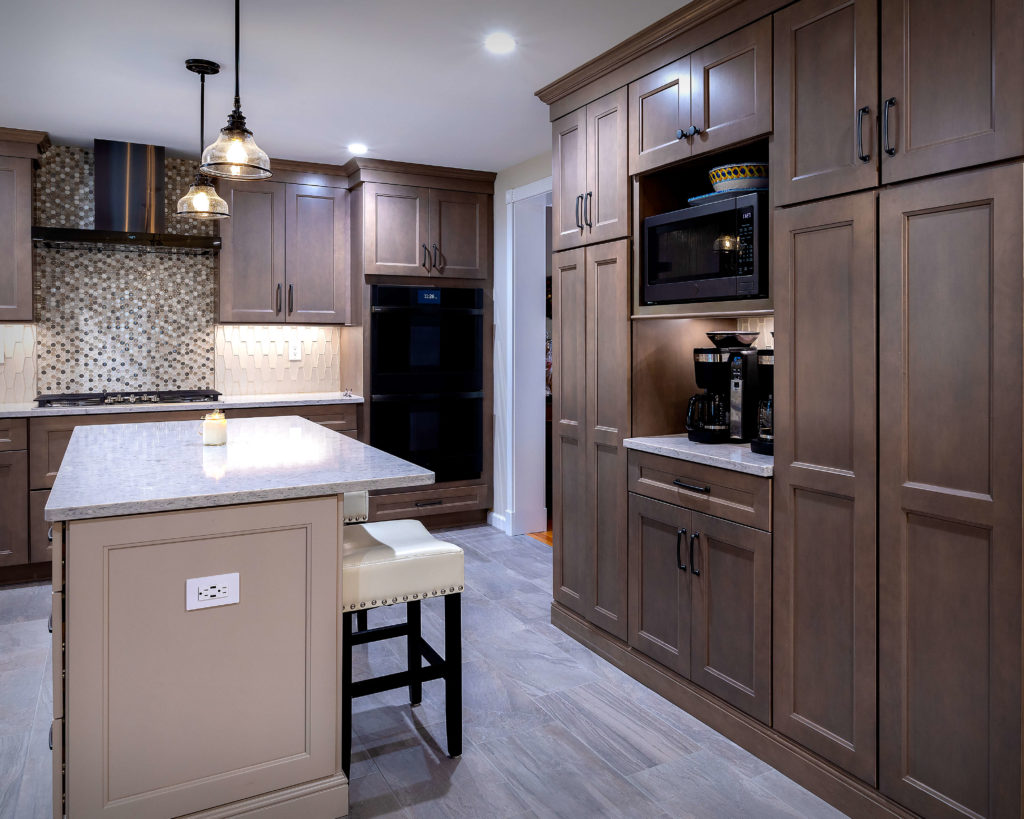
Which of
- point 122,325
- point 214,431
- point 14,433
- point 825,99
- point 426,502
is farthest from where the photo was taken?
point 426,502

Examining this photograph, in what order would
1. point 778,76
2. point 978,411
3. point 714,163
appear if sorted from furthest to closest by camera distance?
point 714,163, point 778,76, point 978,411

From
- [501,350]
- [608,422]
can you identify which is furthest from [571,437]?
[501,350]

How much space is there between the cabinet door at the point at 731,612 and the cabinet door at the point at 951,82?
1.14m

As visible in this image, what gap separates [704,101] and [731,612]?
1696 millimetres

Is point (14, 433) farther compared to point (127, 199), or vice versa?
point (127, 199)

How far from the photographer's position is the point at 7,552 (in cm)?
393

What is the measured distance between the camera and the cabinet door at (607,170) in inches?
113

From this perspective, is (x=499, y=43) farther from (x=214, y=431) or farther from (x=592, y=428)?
(x=214, y=431)

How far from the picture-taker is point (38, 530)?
13.1ft

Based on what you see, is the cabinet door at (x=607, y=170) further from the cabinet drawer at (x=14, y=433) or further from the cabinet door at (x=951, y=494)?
the cabinet drawer at (x=14, y=433)

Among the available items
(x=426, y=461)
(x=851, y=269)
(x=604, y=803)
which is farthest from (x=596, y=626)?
(x=426, y=461)

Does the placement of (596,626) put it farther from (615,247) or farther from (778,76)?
(778,76)

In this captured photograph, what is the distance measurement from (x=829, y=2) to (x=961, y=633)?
5.48ft

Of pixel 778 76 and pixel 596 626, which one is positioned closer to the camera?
pixel 778 76
